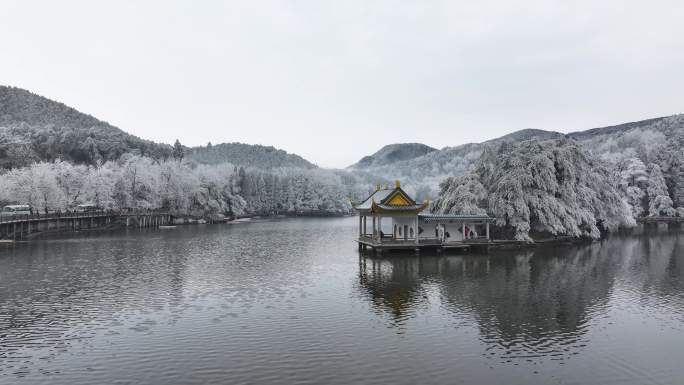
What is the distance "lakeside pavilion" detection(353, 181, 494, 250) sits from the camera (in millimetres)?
46844

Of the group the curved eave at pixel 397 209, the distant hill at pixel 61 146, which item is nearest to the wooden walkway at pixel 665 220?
the curved eave at pixel 397 209

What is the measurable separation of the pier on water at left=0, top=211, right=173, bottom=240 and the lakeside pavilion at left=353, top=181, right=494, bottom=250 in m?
43.4

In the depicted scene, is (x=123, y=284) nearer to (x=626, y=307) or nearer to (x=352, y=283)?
(x=352, y=283)

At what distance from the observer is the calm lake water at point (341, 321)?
55.8 ft

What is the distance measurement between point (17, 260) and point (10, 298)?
16.5 m

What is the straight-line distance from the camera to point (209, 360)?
1786 cm

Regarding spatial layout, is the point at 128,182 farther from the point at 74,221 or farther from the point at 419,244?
the point at 419,244

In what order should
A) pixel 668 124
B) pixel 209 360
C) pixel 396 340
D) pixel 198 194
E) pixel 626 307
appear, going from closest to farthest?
pixel 209 360 < pixel 396 340 < pixel 626 307 < pixel 198 194 < pixel 668 124

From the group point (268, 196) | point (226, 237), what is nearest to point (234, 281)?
point (226, 237)

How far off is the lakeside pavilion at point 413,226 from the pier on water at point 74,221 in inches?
1709

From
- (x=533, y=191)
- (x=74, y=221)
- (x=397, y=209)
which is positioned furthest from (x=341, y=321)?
(x=74, y=221)

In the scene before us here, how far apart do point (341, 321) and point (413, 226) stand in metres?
26.5

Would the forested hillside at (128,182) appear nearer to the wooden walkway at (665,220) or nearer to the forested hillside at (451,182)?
the forested hillside at (451,182)

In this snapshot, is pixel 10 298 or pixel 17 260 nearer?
pixel 10 298
